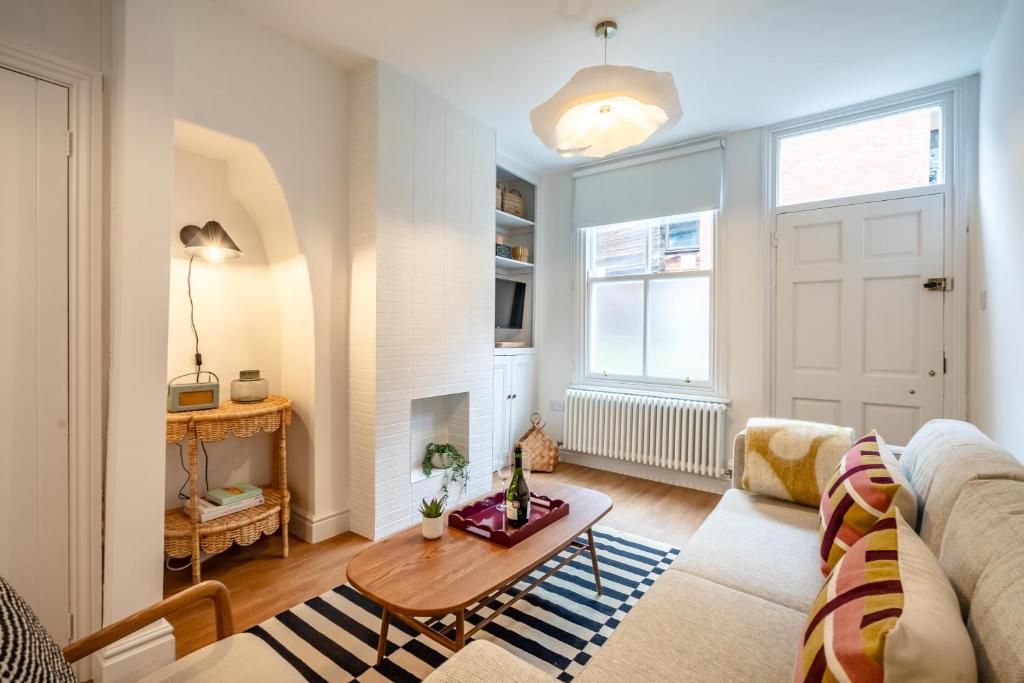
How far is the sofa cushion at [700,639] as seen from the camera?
1104mm

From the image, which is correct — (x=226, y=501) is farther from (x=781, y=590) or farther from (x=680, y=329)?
(x=680, y=329)

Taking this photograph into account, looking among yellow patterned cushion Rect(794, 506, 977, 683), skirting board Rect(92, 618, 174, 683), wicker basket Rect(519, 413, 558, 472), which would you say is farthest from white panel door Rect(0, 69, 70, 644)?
wicker basket Rect(519, 413, 558, 472)

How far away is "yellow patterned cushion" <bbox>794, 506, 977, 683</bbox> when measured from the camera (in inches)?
25.7

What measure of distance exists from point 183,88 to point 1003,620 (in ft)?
10.4

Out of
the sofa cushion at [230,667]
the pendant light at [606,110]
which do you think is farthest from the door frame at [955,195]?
the sofa cushion at [230,667]

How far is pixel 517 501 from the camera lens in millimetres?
1901

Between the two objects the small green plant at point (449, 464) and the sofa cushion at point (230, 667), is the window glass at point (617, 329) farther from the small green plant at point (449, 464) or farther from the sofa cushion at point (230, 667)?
the sofa cushion at point (230, 667)

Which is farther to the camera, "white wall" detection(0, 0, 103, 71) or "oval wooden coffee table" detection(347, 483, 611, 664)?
"white wall" detection(0, 0, 103, 71)

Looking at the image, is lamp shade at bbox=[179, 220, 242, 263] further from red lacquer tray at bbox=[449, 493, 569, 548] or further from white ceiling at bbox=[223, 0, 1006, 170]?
red lacquer tray at bbox=[449, 493, 569, 548]

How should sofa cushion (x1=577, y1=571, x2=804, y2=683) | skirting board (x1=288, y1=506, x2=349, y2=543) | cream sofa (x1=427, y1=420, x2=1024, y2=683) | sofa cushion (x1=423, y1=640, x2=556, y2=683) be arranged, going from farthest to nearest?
skirting board (x1=288, y1=506, x2=349, y2=543)
sofa cushion (x1=577, y1=571, x2=804, y2=683)
sofa cushion (x1=423, y1=640, x2=556, y2=683)
cream sofa (x1=427, y1=420, x2=1024, y2=683)

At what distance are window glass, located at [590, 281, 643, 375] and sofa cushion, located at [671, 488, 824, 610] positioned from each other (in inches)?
82.7

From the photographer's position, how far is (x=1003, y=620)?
692 millimetres

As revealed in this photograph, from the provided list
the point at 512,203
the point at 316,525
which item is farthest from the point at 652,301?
the point at 316,525

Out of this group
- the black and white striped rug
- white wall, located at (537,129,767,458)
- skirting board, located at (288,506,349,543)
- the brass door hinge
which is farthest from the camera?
white wall, located at (537,129,767,458)
